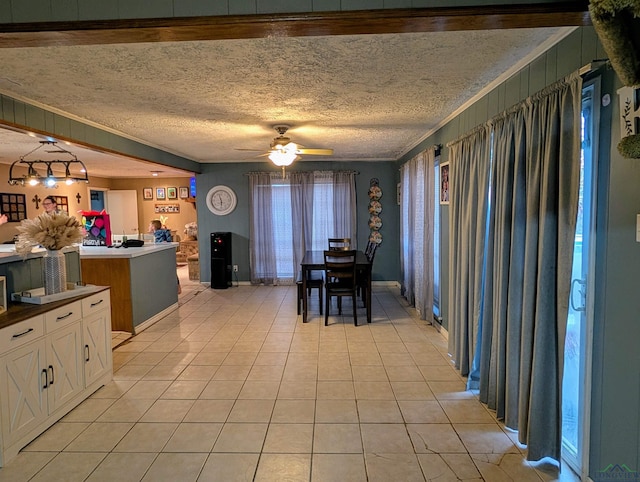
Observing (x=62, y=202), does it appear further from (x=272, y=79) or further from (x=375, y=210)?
(x=272, y=79)

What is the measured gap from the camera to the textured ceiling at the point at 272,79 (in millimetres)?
2172

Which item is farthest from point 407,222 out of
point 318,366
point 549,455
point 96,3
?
point 96,3

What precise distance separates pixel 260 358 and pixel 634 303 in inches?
115

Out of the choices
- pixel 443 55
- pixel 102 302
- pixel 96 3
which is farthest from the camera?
pixel 102 302

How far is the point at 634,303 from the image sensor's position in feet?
5.32

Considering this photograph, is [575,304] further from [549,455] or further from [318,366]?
[318,366]

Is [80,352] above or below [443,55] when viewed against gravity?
below

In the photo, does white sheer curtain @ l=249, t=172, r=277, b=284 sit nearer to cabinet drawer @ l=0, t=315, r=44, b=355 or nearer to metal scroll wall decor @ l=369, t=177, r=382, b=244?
metal scroll wall decor @ l=369, t=177, r=382, b=244

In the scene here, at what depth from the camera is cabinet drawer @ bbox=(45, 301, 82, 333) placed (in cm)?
256

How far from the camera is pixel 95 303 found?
308 cm

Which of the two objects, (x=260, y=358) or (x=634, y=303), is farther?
(x=260, y=358)

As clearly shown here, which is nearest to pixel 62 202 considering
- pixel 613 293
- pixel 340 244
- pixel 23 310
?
pixel 340 244

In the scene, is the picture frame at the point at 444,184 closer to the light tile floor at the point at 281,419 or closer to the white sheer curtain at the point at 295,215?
the light tile floor at the point at 281,419

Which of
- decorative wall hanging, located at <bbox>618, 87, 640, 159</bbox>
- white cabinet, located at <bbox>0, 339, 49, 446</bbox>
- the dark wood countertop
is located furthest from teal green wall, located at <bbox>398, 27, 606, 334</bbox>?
white cabinet, located at <bbox>0, 339, 49, 446</bbox>
